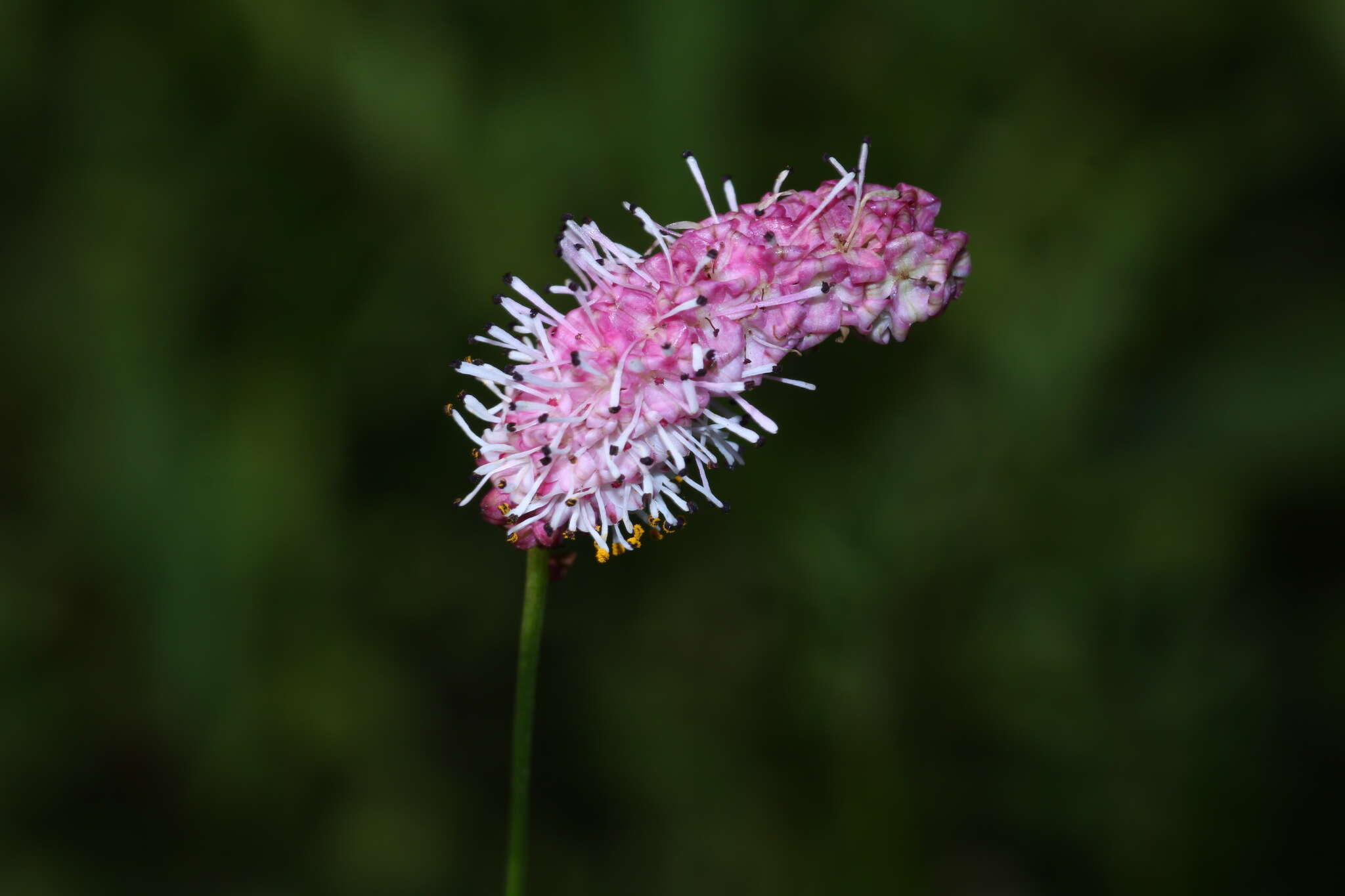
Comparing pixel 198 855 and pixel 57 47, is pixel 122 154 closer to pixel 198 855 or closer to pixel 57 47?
pixel 57 47

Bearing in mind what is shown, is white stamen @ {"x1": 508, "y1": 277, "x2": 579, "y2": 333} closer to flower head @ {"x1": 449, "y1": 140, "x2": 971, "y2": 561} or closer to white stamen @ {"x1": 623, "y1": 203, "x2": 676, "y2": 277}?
flower head @ {"x1": 449, "y1": 140, "x2": 971, "y2": 561}

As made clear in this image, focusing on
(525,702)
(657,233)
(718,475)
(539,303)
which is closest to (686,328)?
(657,233)

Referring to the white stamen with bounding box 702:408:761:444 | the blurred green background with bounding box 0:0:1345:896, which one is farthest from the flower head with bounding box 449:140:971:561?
the blurred green background with bounding box 0:0:1345:896

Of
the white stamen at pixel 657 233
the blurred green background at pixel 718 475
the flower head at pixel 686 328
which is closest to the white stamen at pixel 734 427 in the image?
the flower head at pixel 686 328

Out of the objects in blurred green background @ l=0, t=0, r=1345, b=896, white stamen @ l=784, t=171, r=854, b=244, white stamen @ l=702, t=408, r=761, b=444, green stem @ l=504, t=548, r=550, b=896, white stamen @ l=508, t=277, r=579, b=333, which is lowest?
green stem @ l=504, t=548, r=550, b=896

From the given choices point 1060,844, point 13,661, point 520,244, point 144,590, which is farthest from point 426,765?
point 1060,844
